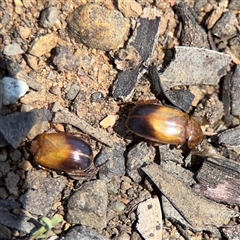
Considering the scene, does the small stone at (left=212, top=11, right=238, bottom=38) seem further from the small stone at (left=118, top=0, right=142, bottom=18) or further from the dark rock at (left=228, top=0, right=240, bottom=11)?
the small stone at (left=118, top=0, right=142, bottom=18)

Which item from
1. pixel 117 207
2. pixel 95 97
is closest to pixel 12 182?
pixel 117 207

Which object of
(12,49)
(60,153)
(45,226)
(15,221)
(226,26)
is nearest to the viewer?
(45,226)

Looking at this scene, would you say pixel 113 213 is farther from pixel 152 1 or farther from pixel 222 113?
pixel 152 1

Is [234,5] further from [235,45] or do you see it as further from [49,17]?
[49,17]

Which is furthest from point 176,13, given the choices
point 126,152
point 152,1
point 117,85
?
point 126,152

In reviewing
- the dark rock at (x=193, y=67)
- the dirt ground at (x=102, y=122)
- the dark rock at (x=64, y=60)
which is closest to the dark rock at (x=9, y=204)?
the dirt ground at (x=102, y=122)

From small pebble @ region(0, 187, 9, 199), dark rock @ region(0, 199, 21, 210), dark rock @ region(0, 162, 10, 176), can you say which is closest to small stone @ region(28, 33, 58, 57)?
dark rock @ region(0, 162, 10, 176)
